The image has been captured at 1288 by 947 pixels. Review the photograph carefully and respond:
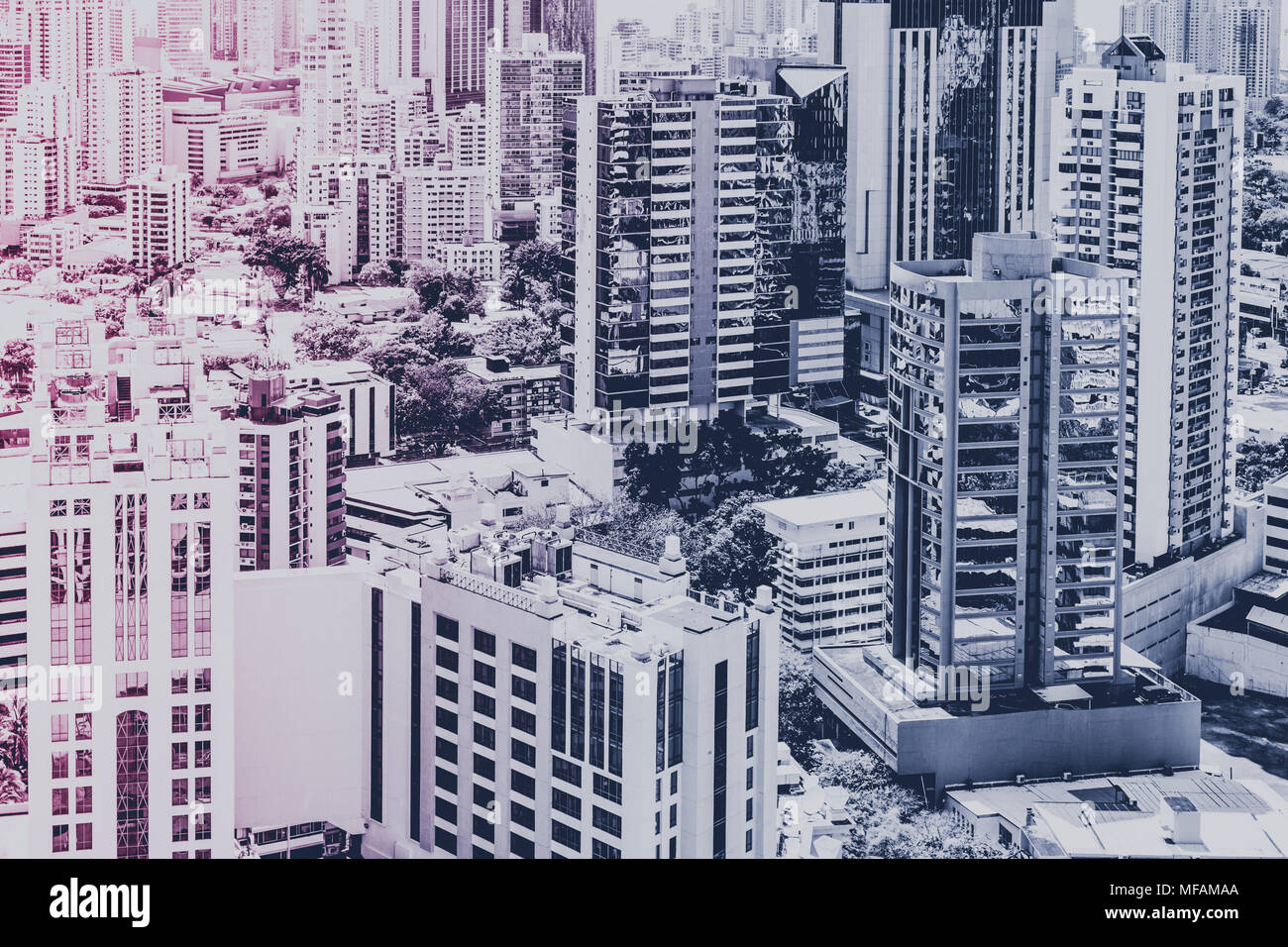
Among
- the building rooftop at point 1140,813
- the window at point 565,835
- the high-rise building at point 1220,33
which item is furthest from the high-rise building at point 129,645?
the high-rise building at point 1220,33

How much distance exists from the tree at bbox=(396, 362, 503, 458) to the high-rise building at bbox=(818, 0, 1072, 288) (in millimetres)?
3040

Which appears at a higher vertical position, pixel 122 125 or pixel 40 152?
pixel 122 125

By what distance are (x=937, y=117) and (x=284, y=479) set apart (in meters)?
5.89

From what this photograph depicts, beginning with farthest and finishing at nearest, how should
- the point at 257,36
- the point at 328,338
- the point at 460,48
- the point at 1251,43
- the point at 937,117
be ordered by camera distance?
1. the point at 937,117
2. the point at 460,48
3. the point at 328,338
4. the point at 257,36
5. the point at 1251,43

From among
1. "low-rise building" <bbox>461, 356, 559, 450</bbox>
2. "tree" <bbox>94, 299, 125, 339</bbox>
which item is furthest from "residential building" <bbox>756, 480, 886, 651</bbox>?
"tree" <bbox>94, 299, 125, 339</bbox>

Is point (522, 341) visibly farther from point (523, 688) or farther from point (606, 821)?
point (606, 821)

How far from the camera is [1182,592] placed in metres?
7.75

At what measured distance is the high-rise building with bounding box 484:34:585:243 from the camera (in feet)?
26.0

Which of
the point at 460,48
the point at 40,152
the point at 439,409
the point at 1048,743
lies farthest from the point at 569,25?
the point at 1048,743

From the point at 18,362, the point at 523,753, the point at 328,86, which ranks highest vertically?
the point at 328,86

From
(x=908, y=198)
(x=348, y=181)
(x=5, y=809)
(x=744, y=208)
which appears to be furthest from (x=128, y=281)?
(x=908, y=198)

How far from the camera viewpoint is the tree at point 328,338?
23.2 feet

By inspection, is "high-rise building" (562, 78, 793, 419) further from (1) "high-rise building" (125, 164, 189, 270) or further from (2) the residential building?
(1) "high-rise building" (125, 164, 189, 270)

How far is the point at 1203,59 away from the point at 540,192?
9.71 feet
